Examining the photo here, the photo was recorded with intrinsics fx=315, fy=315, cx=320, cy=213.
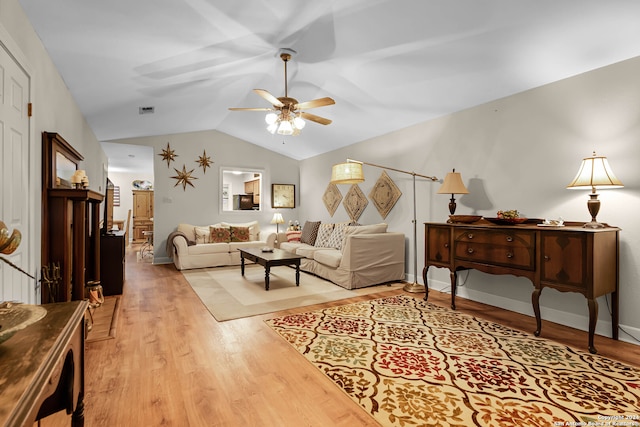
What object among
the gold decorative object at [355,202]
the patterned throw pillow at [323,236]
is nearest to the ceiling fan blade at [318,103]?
the gold decorative object at [355,202]

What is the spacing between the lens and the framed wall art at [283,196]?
24.8 ft

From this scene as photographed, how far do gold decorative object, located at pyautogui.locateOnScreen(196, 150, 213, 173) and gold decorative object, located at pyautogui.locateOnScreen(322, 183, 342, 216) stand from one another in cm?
263

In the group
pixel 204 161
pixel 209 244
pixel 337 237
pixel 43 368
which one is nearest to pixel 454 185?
pixel 337 237

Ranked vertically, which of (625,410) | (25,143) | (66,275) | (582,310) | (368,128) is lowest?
(625,410)

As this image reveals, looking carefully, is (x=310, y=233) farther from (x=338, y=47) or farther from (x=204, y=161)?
(x=338, y=47)

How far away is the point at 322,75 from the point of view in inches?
152

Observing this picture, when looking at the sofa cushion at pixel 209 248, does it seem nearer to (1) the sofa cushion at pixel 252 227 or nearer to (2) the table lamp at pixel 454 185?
(1) the sofa cushion at pixel 252 227

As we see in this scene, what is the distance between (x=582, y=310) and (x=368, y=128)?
360 cm

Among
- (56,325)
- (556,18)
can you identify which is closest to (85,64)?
(56,325)

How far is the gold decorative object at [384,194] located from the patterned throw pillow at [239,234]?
2.75 metres

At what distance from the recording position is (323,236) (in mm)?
5797

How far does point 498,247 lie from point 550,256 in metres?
0.43

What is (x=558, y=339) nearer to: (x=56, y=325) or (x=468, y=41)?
(x=468, y=41)

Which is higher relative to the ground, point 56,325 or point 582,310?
point 56,325
